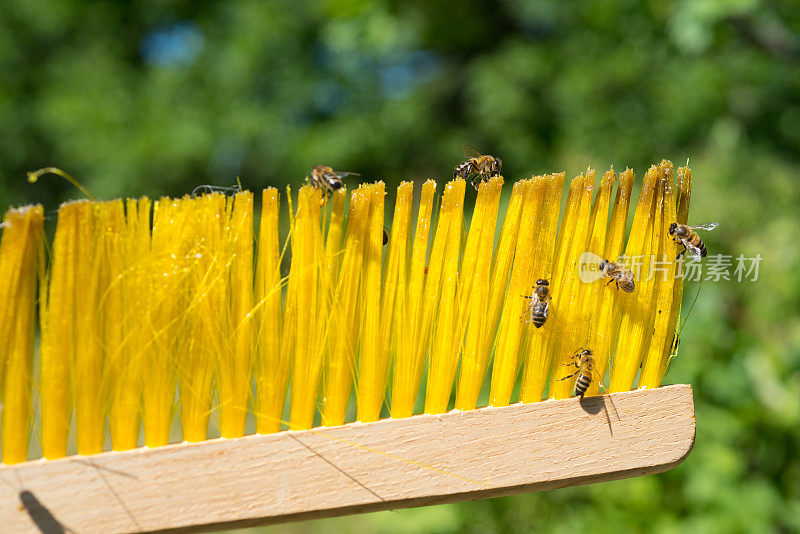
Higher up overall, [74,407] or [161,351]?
[161,351]

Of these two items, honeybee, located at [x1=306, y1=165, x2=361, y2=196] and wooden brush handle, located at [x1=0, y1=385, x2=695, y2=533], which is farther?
honeybee, located at [x1=306, y1=165, x2=361, y2=196]

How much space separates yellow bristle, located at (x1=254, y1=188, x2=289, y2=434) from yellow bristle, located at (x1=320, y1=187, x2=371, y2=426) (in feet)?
0.31

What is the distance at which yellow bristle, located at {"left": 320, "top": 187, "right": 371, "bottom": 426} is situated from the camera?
1.34 meters

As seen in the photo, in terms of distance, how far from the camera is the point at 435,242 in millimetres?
1385

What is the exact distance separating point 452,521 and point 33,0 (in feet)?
21.4

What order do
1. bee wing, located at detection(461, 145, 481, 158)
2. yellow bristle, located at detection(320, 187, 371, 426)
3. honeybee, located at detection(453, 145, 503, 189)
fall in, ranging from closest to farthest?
yellow bristle, located at detection(320, 187, 371, 426)
honeybee, located at detection(453, 145, 503, 189)
bee wing, located at detection(461, 145, 481, 158)

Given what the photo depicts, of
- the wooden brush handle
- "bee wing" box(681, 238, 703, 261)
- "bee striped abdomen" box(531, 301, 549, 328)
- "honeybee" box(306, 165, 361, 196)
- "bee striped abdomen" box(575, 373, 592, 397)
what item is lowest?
the wooden brush handle

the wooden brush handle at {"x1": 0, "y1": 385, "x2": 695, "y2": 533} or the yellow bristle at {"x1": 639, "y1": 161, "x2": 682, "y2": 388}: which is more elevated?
the yellow bristle at {"x1": 639, "y1": 161, "x2": 682, "y2": 388}

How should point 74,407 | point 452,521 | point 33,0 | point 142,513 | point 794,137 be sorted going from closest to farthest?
point 142,513 → point 74,407 → point 452,521 → point 794,137 → point 33,0

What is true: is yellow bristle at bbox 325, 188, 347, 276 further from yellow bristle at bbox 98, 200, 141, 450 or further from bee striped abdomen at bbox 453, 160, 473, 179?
bee striped abdomen at bbox 453, 160, 473, 179

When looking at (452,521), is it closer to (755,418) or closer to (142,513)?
(755,418)

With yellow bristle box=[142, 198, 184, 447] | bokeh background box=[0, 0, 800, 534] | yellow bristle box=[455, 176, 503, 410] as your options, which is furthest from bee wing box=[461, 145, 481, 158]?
bokeh background box=[0, 0, 800, 534]

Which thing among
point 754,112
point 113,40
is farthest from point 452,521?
point 113,40

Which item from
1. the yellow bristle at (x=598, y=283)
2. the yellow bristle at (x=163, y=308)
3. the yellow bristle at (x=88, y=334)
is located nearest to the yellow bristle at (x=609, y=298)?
the yellow bristle at (x=598, y=283)
